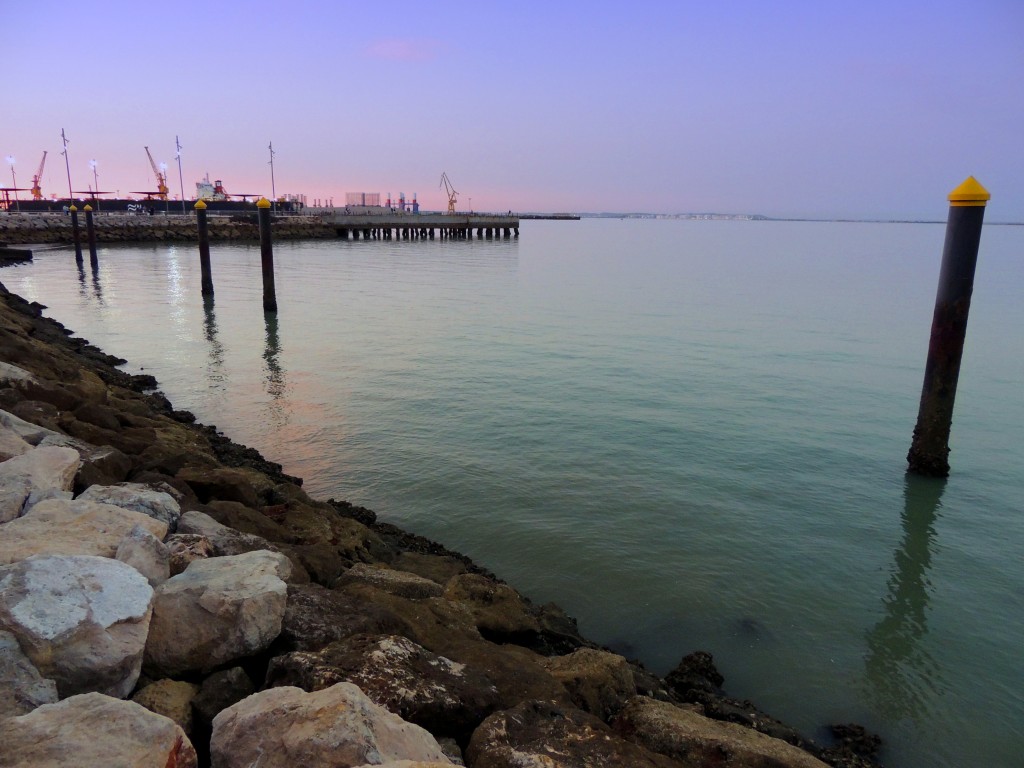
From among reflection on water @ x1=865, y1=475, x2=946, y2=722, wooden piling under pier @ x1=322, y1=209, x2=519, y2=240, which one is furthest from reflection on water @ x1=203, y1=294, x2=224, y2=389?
wooden piling under pier @ x1=322, y1=209, x2=519, y2=240

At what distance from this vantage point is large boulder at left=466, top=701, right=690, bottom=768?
3.02m

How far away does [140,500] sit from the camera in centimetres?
486

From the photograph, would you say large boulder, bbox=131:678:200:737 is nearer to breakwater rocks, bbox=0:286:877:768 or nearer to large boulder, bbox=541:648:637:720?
breakwater rocks, bbox=0:286:877:768

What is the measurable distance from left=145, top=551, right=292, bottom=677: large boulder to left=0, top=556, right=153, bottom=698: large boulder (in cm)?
21

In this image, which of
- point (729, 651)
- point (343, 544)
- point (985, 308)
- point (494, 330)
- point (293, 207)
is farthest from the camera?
point (293, 207)

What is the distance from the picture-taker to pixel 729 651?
221 inches

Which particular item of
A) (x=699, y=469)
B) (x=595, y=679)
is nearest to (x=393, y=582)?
(x=595, y=679)

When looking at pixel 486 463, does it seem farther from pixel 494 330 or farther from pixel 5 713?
pixel 494 330

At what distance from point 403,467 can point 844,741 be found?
6004mm

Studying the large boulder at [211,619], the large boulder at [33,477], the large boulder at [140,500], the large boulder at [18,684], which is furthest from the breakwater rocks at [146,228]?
the large boulder at [18,684]

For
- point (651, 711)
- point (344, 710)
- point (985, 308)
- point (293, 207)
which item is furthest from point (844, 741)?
point (293, 207)

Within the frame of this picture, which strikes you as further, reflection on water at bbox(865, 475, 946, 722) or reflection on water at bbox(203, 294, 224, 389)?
reflection on water at bbox(203, 294, 224, 389)

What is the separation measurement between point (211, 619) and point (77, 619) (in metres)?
0.62

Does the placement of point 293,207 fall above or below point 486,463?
above
